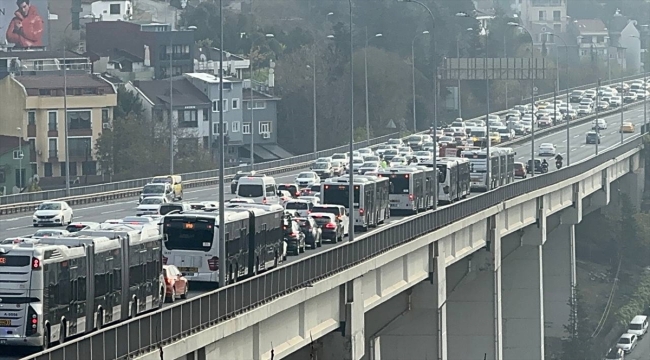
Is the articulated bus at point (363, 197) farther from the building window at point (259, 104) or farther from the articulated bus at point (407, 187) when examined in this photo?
the building window at point (259, 104)

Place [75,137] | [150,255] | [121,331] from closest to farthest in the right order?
[121,331]
[150,255]
[75,137]

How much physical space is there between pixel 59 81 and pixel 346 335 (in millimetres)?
69335

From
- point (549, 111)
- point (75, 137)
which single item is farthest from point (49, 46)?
point (549, 111)

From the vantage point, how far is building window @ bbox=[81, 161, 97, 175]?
349 feet

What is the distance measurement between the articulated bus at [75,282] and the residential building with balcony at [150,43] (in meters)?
94.9

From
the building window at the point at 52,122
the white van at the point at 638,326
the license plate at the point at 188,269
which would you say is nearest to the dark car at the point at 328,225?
the license plate at the point at 188,269

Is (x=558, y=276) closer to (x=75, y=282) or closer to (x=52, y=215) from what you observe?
(x=52, y=215)

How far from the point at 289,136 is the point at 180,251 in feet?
325

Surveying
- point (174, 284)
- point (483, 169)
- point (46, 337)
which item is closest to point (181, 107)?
point (483, 169)

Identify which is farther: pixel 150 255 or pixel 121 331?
pixel 150 255

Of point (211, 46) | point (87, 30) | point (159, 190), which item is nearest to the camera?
point (159, 190)

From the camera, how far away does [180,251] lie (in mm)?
36375

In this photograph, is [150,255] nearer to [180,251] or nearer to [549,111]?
[180,251]

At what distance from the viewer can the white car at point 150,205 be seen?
57.4 m
